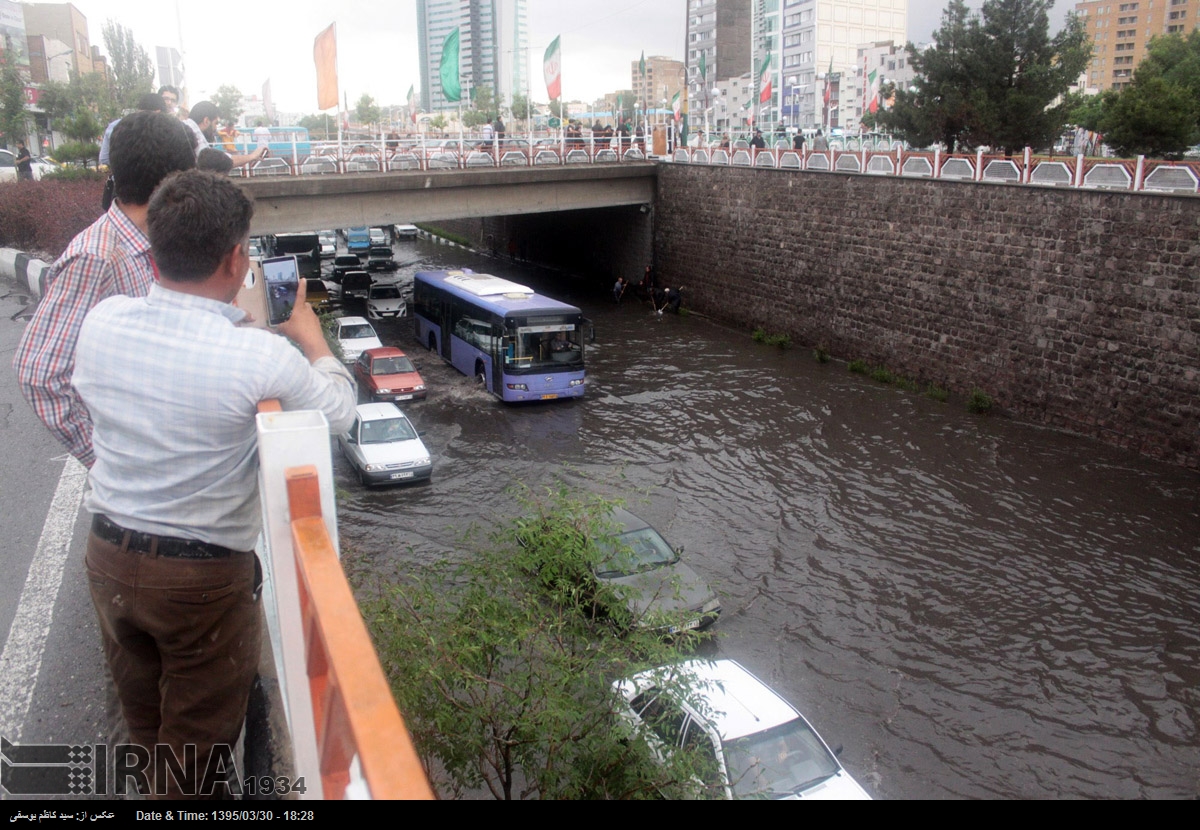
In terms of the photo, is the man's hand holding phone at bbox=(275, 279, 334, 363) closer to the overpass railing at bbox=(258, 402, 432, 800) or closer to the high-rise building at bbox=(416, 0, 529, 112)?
the overpass railing at bbox=(258, 402, 432, 800)

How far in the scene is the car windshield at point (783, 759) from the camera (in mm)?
7562

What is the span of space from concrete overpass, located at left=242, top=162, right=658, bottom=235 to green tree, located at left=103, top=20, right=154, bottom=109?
26.3 metres

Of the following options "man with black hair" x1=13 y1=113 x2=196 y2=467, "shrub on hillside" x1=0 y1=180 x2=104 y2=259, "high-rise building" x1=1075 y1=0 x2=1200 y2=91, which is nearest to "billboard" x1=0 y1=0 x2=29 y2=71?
"shrub on hillside" x1=0 y1=180 x2=104 y2=259

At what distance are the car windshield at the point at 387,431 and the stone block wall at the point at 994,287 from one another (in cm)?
1227

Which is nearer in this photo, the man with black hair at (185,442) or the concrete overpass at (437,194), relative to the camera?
the man with black hair at (185,442)

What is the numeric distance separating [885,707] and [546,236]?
32.9 metres

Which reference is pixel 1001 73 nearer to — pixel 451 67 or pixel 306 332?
pixel 451 67

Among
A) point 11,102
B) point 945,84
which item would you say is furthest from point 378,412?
point 11,102

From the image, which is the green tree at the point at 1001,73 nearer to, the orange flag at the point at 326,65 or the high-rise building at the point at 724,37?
the orange flag at the point at 326,65

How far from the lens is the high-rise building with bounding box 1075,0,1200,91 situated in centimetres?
12294

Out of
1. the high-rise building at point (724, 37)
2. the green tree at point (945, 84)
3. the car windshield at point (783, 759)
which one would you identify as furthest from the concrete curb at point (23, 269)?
the high-rise building at point (724, 37)

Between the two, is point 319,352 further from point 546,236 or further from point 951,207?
point 546,236

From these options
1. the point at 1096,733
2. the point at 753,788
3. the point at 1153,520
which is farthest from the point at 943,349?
the point at 753,788

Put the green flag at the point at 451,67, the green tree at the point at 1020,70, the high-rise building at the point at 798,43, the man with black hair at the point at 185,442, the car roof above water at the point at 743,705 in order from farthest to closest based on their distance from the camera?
the high-rise building at the point at 798,43, the green flag at the point at 451,67, the green tree at the point at 1020,70, the car roof above water at the point at 743,705, the man with black hair at the point at 185,442
